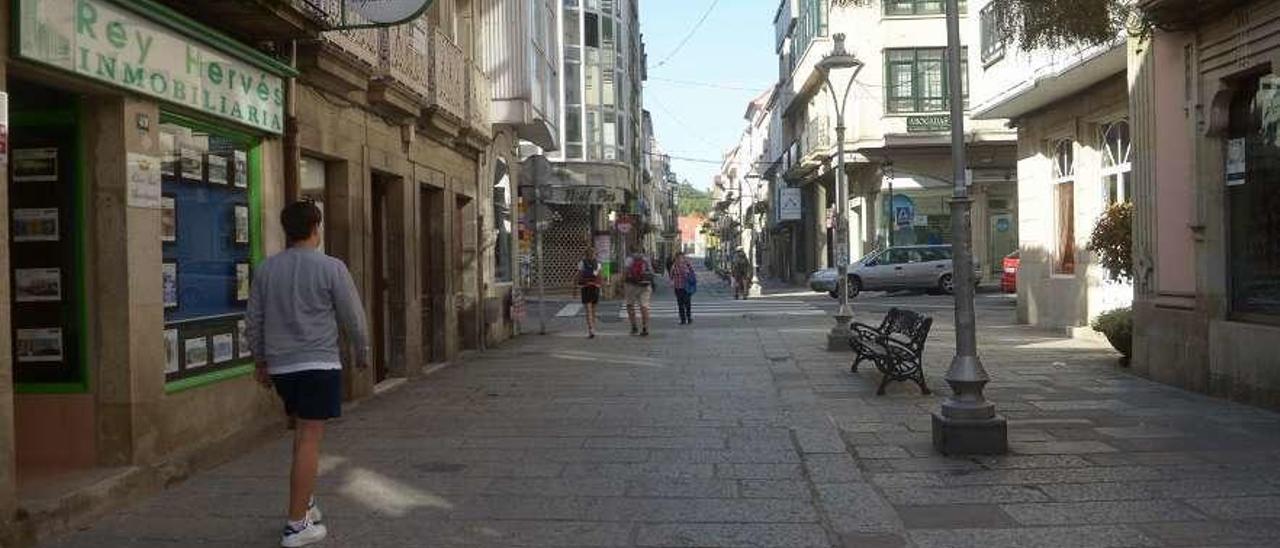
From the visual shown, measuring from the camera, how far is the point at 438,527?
19.0 feet

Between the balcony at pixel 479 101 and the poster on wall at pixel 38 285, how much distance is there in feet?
29.4

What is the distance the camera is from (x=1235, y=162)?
988cm

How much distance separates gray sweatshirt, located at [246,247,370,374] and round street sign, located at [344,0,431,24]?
3.40 metres

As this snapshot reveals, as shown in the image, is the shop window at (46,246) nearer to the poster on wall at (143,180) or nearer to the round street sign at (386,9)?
the poster on wall at (143,180)

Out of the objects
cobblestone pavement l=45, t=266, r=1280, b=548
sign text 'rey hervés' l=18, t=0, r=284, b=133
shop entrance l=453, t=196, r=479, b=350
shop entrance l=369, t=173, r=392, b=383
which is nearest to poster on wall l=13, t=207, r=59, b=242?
sign text 'rey hervés' l=18, t=0, r=284, b=133

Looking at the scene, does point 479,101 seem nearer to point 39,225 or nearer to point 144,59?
point 144,59

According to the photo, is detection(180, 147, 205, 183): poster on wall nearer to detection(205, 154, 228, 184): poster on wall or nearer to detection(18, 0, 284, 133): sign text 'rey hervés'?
detection(205, 154, 228, 184): poster on wall

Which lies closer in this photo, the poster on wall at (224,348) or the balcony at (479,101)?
the poster on wall at (224,348)

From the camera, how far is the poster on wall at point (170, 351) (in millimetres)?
7004

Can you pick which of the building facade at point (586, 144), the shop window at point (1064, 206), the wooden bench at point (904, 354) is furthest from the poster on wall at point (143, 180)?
the building facade at point (586, 144)

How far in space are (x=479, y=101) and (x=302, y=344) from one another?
36.6ft

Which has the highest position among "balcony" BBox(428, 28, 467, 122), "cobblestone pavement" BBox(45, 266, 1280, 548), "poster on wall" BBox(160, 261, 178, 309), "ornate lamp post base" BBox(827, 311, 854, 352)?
"balcony" BBox(428, 28, 467, 122)

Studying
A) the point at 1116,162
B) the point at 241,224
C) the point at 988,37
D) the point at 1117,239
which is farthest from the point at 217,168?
the point at 988,37

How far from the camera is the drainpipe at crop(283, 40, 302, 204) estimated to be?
884 cm
